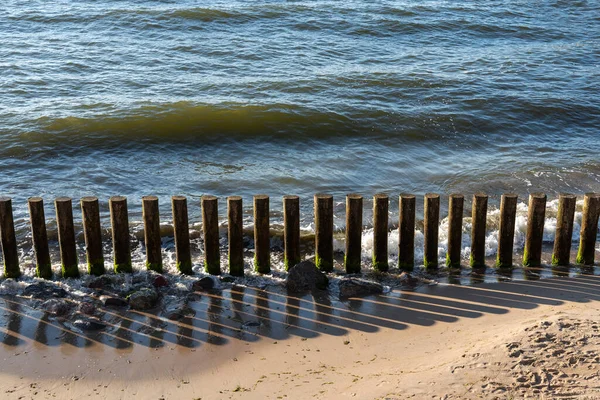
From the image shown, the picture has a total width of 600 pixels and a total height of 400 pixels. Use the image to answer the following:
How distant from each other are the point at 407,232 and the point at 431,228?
32cm

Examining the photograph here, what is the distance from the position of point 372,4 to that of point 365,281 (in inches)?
876

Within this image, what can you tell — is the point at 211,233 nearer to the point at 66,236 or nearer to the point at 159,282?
the point at 159,282

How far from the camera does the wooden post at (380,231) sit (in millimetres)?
9047

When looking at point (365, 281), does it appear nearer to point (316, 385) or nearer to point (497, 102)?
point (316, 385)

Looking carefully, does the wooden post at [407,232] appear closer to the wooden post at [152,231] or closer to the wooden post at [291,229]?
the wooden post at [291,229]

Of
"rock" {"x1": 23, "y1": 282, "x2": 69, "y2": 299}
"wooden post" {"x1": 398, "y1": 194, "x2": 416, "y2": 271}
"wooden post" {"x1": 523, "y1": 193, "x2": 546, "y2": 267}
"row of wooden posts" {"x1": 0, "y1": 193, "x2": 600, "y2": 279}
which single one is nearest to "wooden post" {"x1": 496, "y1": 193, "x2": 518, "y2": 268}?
"row of wooden posts" {"x1": 0, "y1": 193, "x2": 600, "y2": 279}

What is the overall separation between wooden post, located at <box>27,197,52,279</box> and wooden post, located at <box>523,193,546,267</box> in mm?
6172

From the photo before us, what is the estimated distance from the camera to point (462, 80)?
67.9 ft

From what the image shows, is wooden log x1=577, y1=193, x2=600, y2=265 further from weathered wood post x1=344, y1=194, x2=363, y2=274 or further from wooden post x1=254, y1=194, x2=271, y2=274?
wooden post x1=254, y1=194, x2=271, y2=274

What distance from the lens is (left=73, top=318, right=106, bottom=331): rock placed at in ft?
25.7

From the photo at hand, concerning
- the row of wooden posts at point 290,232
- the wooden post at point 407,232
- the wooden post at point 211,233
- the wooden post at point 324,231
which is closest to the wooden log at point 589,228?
the row of wooden posts at point 290,232

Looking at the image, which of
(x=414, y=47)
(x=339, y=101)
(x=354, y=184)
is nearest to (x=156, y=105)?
(x=339, y=101)

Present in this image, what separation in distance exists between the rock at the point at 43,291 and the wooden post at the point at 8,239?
0.49m

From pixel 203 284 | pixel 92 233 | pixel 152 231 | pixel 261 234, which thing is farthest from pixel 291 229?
pixel 92 233
